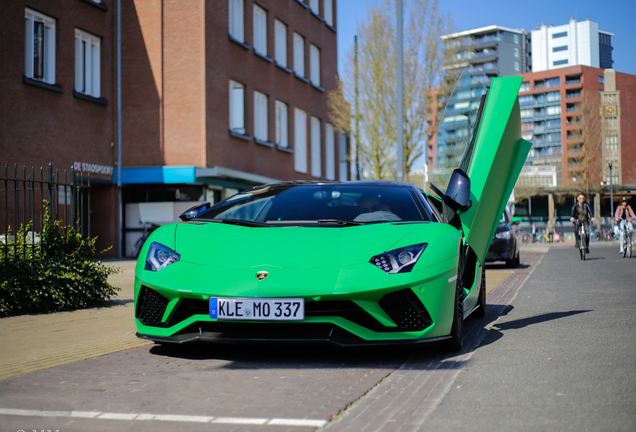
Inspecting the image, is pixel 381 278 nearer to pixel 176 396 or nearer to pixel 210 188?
pixel 176 396

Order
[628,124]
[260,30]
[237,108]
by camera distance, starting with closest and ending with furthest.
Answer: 1. [237,108]
2. [260,30]
3. [628,124]

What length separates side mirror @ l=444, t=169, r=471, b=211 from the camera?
6.04 meters

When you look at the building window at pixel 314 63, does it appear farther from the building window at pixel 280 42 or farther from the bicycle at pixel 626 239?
the bicycle at pixel 626 239

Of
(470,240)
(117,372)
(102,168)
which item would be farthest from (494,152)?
(102,168)

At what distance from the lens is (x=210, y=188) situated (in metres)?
23.8

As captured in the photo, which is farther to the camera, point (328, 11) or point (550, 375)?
point (328, 11)

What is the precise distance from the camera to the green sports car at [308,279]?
4.57m

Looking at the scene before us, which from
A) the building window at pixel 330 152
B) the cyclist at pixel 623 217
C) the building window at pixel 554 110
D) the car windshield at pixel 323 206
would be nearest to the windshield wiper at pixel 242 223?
the car windshield at pixel 323 206

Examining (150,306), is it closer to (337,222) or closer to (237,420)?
(337,222)

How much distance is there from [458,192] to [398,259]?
156cm

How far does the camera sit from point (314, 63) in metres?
32.5

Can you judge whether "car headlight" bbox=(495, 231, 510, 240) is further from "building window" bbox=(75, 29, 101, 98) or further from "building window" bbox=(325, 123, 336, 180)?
→ "building window" bbox=(325, 123, 336, 180)

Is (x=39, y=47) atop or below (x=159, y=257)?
atop

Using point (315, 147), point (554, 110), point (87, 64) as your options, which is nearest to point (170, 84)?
point (87, 64)
